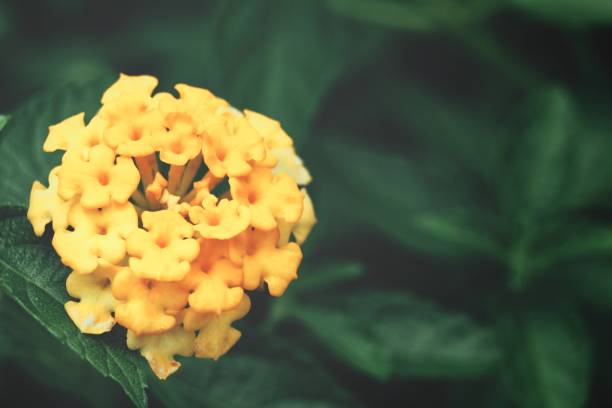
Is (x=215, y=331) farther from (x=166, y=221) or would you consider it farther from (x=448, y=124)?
(x=448, y=124)

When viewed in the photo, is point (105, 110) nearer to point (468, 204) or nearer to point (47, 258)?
point (47, 258)

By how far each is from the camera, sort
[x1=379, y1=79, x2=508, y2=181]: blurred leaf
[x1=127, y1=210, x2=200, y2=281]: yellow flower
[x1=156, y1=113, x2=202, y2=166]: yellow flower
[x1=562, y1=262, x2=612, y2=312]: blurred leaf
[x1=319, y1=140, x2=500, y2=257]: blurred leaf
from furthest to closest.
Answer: [x1=379, y1=79, x2=508, y2=181]: blurred leaf
[x1=319, y1=140, x2=500, y2=257]: blurred leaf
[x1=562, y1=262, x2=612, y2=312]: blurred leaf
[x1=156, y1=113, x2=202, y2=166]: yellow flower
[x1=127, y1=210, x2=200, y2=281]: yellow flower

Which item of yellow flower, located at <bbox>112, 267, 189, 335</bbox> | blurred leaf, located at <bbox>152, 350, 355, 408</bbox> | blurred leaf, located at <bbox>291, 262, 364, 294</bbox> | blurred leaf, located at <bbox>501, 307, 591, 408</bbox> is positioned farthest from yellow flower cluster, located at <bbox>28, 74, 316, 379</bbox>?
blurred leaf, located at <bbox>501, 307, 591, 408</bbox>

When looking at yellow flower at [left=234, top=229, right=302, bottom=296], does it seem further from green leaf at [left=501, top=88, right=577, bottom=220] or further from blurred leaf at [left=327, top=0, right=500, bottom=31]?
blurred leaf at [left=327, top=0, right=500, bottom=31]

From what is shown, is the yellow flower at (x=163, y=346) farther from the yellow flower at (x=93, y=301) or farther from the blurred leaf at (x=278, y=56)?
the blurred leaf at (x=278, y=56)

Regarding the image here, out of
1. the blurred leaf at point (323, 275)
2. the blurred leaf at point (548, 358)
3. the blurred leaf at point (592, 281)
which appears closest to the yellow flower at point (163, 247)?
the blurred leaf at point (323, 275)
